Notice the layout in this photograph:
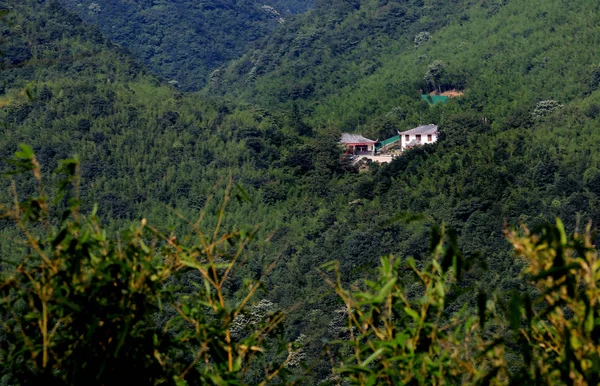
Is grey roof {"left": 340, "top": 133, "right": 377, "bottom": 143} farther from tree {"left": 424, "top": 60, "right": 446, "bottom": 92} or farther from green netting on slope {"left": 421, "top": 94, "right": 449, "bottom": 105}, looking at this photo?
tree {"left": 424, "top": 60, "right": 446, "bottom": 92}

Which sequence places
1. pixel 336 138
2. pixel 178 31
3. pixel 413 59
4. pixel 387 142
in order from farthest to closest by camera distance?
pixel 178 31 < pixel 413 59 < pixel 387 142 < pixel 336 138

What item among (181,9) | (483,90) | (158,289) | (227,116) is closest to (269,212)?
(227,116)

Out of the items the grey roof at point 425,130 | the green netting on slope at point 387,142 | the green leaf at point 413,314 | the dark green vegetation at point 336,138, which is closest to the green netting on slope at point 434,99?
the dark green vegetation at point 336,138

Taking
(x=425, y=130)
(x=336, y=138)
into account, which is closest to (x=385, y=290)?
(x=336, y=138)

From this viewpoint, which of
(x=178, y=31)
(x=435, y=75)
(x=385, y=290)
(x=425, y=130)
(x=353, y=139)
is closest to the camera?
(x=385, y=290)

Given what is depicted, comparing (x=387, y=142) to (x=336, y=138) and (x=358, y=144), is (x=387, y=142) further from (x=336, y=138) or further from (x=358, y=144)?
(x=336, y=138)

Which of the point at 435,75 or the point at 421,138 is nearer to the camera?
the point at 421,138

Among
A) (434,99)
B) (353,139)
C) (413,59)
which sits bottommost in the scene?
(353,139)
